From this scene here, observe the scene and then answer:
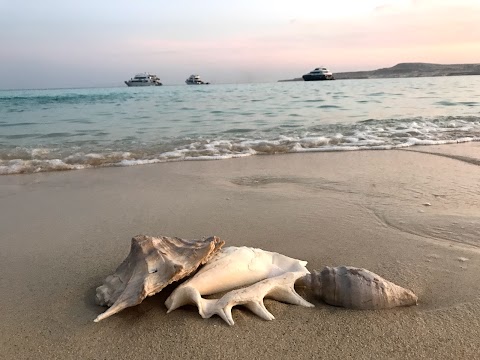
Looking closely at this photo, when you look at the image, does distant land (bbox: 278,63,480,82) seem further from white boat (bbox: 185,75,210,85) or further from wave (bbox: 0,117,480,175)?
wave (bbox: 0,117,480,175)

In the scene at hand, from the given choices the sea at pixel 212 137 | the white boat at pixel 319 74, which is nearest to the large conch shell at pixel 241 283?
the sea at pixel 212 137

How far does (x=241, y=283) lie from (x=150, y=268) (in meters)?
0.53

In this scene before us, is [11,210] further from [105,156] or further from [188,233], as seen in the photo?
[105,156]

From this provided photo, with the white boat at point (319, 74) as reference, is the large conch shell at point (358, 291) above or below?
above

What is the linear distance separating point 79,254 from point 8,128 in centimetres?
1017

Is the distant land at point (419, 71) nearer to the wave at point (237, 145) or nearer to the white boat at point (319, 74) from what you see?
the white boat at point (319, 74)

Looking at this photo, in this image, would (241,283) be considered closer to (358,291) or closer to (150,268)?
(150,268)

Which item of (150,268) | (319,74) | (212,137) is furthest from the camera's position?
(319,74)

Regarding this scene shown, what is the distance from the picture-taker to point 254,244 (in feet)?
11.0

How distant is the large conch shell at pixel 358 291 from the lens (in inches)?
92.4

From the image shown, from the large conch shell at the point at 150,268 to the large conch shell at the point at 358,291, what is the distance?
67 cm

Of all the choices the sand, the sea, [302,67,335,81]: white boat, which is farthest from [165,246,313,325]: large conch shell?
[302,67,335,81]: white boat

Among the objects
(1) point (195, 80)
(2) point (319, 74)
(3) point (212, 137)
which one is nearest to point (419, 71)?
(2) point (319, 74)

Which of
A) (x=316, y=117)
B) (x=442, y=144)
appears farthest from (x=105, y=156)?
(x=316, y=117)
